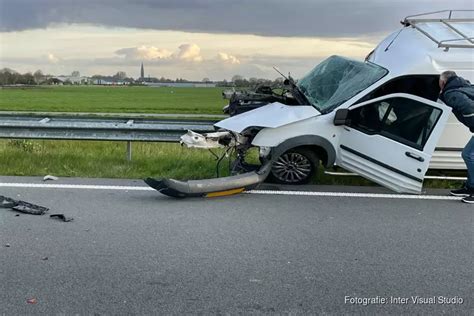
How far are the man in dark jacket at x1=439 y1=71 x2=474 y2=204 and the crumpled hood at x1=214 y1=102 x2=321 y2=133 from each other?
159 cm

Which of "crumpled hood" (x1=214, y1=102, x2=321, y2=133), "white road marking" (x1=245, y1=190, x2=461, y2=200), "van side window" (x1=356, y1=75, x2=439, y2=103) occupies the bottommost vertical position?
"white road marking" (x1=245, y1=190, x2=461, y2=200)

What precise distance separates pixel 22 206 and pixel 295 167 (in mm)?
3407

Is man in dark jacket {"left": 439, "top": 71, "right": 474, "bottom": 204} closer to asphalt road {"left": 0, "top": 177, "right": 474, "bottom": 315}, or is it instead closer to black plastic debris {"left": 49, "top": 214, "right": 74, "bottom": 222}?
asphalt road {"left": 0, "top": 177, "right": 474, "bottom": 315}

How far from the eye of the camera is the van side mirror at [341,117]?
6.46 meters

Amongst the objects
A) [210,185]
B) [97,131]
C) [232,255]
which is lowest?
[232,255]

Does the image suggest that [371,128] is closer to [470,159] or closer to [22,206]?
[470,159]

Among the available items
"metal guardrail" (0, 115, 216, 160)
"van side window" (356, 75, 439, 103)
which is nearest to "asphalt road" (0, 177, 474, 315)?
"van side window" (356, 75, 439, 103)

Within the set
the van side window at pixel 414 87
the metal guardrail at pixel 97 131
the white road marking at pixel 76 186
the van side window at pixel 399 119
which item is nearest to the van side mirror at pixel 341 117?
the van side window at pixel 399 119

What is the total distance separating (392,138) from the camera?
21.0ft

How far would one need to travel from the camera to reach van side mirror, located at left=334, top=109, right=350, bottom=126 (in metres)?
6.46

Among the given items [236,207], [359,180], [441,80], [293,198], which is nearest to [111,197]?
[236,207]

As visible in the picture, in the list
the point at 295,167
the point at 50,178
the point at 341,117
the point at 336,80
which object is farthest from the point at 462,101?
the point at 50,178

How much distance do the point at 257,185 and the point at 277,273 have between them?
246cm

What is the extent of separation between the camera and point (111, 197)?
6.01m
